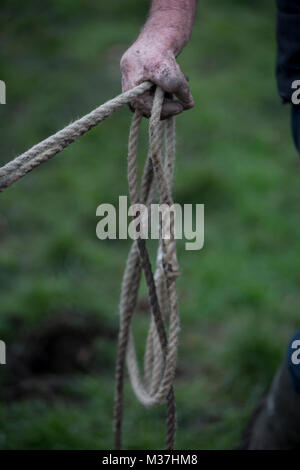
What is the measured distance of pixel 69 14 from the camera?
5270mm

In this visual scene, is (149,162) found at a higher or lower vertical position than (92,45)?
lower

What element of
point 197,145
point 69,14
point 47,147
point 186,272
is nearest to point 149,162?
point 47,147

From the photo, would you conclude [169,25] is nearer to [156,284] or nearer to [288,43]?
[288,43]

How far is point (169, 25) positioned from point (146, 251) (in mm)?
529

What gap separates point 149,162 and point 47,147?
0.92 feet

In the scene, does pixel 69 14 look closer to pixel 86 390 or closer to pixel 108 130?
pixel 108 130

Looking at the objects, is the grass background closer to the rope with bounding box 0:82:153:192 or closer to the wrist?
the rope with bounding box 0:82:153:192

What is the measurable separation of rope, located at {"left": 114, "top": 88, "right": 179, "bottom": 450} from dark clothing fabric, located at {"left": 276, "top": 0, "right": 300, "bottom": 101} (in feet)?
1.11

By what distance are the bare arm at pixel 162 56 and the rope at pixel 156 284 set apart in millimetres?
34

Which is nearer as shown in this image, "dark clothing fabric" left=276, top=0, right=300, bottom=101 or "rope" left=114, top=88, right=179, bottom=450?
"rope" left=114, top=88, right=179, bottom=450

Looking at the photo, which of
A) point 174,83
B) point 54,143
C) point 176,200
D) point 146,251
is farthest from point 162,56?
point 176,200

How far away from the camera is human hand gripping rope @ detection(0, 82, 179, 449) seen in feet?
4.01

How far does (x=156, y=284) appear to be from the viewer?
1486 millimetres

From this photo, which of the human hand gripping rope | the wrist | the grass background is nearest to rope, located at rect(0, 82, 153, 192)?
the human hand gripping rope
